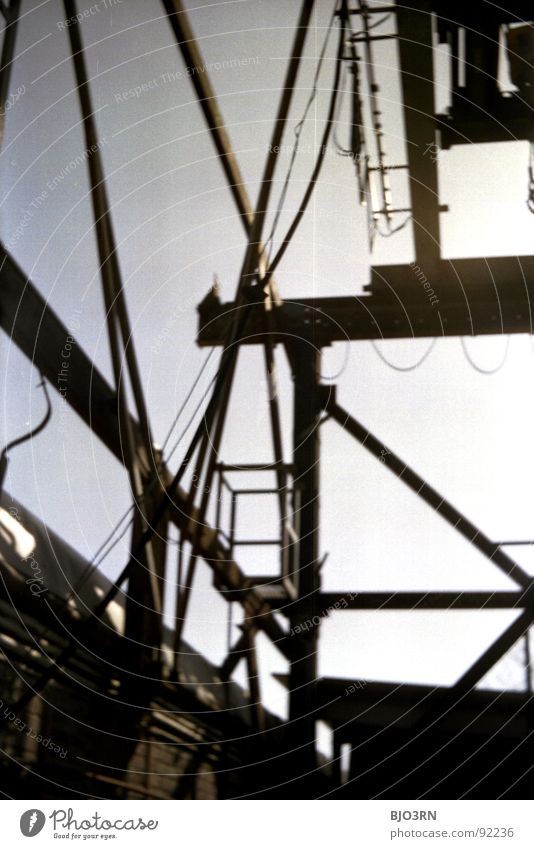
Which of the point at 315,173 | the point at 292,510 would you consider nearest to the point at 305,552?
the point at 292,510

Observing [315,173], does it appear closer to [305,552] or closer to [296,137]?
[296,137]

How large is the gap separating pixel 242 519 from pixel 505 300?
21.5 inches

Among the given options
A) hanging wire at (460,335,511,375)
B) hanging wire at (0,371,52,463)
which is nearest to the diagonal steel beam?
hanging wire at (460,335,511,375)

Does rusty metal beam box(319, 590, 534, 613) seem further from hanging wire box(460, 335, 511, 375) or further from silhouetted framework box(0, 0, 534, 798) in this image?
hanging wire box(460, 335, 511, 375)

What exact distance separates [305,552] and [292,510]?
0.07 m

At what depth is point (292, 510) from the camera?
1.43m

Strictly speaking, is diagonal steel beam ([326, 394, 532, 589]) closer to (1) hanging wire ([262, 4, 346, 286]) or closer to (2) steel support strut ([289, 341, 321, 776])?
(2) steel support strut ([289, 341, 321, 776])

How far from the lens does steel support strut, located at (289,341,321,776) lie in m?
1.37

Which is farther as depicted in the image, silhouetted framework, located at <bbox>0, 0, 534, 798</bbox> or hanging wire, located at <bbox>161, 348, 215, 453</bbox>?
hanging wire, located at <bbox>161, 348, 215, 453</bbox>

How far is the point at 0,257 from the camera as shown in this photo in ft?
4.95

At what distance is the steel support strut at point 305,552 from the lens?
137cm

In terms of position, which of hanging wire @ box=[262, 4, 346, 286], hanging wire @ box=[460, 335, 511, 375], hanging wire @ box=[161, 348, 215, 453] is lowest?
hanging wire @ box=[161, 348, 215, 453]

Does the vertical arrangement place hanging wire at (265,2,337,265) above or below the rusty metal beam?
above
